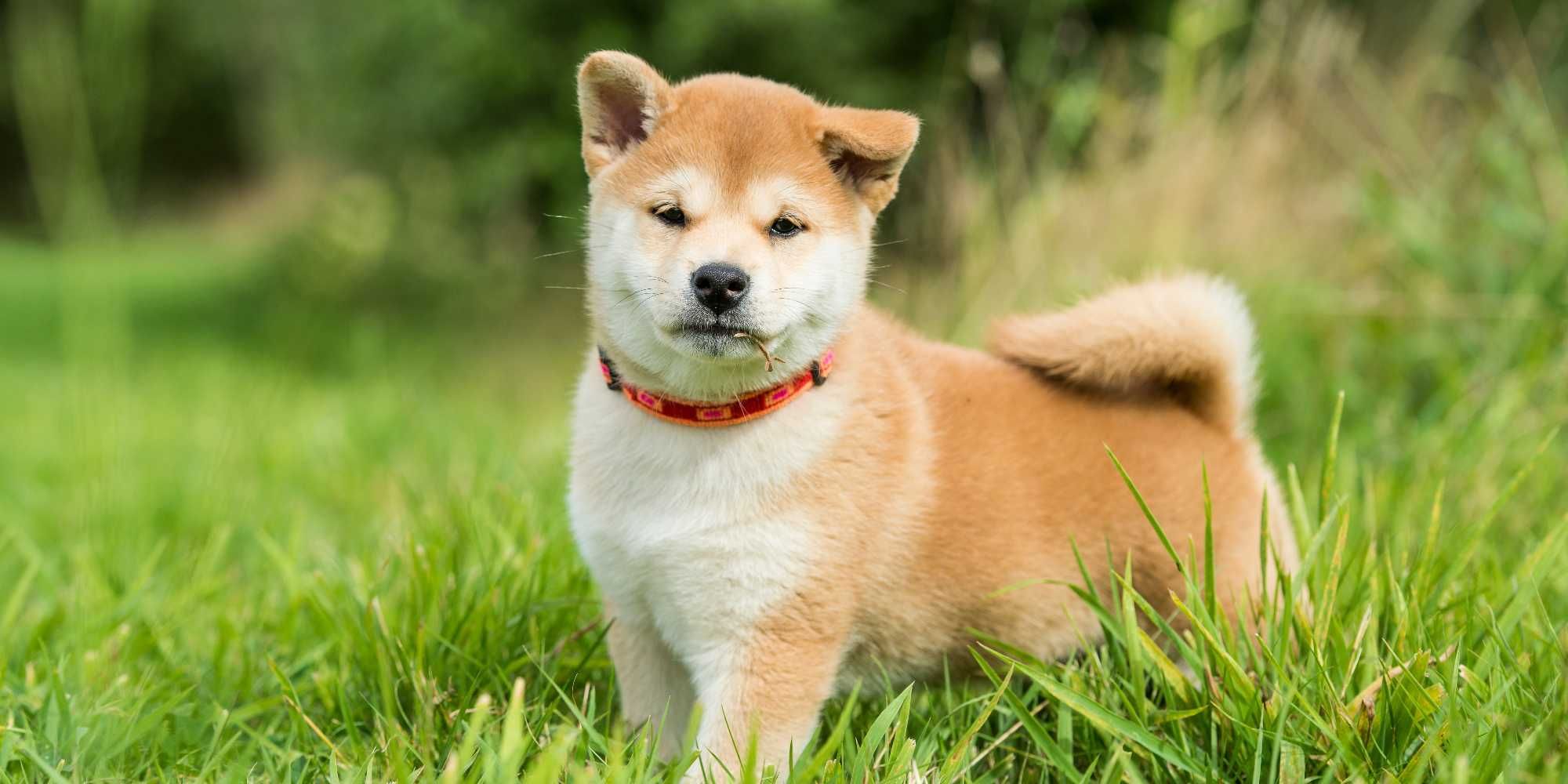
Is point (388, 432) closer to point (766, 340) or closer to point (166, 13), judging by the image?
point (766, 340)

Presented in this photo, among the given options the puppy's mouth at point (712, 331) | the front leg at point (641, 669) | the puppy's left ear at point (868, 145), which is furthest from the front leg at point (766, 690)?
the puppy's left ear at point (868, 145)

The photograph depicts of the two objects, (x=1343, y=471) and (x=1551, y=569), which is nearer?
(x=1551, y=569)

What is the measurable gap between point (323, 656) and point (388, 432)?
2.82 m

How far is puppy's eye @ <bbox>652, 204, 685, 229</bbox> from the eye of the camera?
238 cm

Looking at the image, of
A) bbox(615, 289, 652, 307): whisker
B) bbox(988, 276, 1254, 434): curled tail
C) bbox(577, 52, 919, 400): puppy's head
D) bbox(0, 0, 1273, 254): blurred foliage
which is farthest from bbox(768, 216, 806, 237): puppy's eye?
bbox(0, 0, 1273, 254): blurred foliage

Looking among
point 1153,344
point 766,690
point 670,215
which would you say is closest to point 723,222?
point 670,215

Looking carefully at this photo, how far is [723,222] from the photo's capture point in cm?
233

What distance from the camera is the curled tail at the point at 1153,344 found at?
2668 millimetres

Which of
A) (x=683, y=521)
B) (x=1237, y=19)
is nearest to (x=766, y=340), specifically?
(x=683, y=521)

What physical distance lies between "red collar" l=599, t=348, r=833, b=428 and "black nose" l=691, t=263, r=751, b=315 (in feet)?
0.85

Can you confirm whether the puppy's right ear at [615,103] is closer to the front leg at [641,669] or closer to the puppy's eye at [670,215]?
the puppy's eye at [670,215]

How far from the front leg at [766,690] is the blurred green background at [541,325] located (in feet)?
0.70

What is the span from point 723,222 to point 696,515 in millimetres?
561

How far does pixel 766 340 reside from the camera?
228 cm
